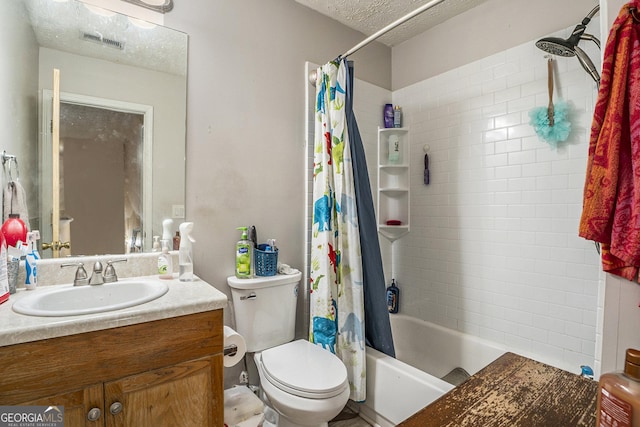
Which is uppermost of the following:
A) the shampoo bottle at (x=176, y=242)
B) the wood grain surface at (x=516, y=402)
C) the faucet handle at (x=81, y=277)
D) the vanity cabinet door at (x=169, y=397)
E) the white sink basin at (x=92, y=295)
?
the shampoo bottle at (x=176, y=242)

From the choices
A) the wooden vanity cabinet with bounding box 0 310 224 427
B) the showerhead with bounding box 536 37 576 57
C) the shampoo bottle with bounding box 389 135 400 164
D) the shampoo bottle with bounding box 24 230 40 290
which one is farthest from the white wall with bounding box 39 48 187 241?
the showerhead with bounding box 536 37 576 57

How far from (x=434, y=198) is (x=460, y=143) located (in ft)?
1.39

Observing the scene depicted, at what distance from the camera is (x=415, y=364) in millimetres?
2291

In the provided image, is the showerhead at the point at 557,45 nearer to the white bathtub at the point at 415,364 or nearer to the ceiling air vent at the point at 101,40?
the white bathtub at the point at 415,364

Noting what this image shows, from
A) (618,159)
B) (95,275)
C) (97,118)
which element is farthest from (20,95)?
(618,159)

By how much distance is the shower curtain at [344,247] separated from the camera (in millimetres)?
1734

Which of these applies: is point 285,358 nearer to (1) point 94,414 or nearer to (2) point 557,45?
(1) point 94,414

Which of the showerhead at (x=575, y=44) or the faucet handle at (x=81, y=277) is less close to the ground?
the showerhead at (x=575, y=44)

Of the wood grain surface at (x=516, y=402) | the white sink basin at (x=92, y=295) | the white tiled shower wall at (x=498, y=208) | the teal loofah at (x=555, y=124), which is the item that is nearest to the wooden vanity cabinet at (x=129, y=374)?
the white sink basin at (x=92, y=295)

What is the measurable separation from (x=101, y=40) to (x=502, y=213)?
A: 234cm

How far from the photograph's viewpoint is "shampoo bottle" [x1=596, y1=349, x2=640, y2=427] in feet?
1.46

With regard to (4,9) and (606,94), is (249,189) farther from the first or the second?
(606,94)

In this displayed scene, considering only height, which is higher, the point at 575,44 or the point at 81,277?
the point at 575,44

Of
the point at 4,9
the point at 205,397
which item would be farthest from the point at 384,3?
the point at 205,397
